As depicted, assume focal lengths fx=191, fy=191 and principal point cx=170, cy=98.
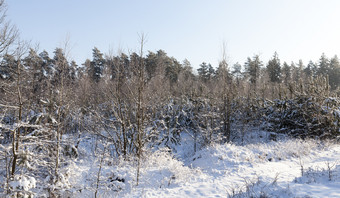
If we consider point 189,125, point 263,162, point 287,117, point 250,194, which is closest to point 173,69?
point 189,125

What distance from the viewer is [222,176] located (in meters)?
7.27

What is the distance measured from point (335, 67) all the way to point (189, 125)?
131 ft

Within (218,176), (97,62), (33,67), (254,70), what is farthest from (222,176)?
(97,62)

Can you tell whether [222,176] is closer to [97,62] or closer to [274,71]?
[97,62]

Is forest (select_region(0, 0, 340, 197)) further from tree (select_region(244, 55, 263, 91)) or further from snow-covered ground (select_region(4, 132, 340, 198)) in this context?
tree (select_region(244, 55, 263, 91))

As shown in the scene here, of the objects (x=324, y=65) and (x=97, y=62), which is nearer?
(x=97, y=62)

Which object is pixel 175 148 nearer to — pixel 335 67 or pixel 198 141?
pixel 198 141

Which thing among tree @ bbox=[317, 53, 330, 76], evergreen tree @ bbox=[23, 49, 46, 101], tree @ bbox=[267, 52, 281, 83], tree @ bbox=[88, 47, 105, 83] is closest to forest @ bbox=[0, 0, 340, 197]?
evergreen tree @ bbox=[23, 49, 46, 101]

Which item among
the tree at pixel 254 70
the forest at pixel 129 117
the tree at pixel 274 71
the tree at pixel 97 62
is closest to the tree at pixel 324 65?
the tree at pixel 274 71

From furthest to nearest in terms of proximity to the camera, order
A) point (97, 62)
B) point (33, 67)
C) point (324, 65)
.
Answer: point (324, 65) → point (97, 62) → point (33, 67)

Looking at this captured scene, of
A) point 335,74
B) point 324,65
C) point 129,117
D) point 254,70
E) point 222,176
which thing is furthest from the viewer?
point 324,65

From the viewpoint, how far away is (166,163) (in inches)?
326

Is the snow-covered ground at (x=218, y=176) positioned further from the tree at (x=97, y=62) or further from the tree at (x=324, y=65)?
the tree at (x=324, y=65)

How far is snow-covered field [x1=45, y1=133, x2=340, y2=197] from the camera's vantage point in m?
5.38
